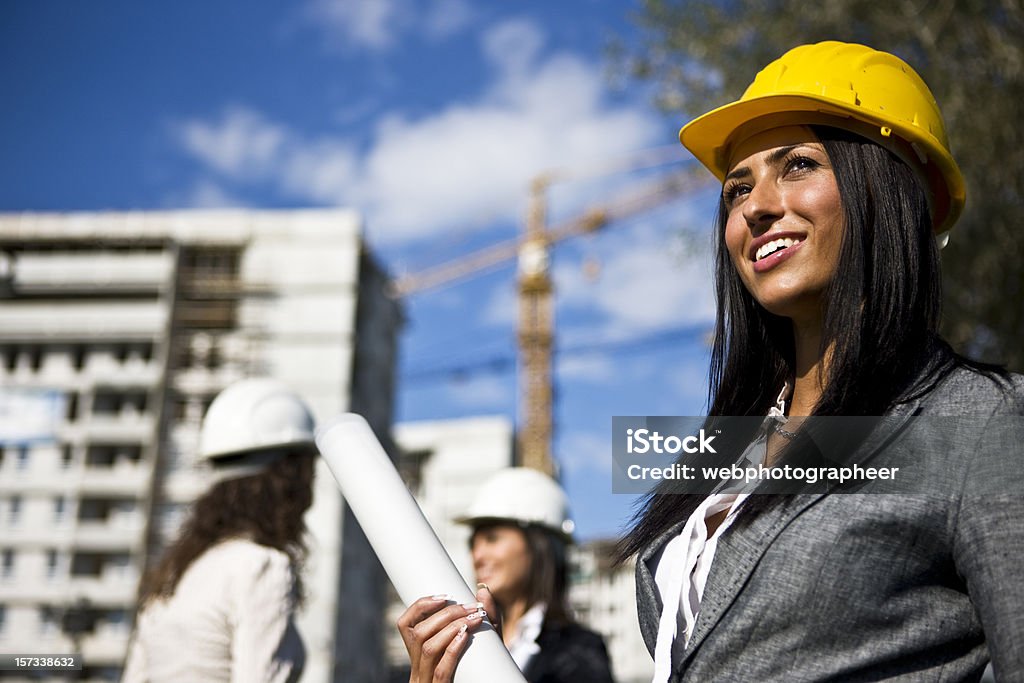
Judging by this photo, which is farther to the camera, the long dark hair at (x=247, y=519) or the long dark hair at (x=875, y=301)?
the long dark hair at (x=247, y=519)

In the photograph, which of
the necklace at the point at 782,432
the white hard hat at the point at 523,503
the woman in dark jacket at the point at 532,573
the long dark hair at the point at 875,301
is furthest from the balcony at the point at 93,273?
the long dark hair at the point at 875,301

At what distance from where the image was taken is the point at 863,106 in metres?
1.62

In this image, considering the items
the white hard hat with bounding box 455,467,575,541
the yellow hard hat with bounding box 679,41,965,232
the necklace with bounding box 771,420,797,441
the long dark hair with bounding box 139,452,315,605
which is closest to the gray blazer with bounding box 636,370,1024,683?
the necklace with bounding box 771,420,797,441

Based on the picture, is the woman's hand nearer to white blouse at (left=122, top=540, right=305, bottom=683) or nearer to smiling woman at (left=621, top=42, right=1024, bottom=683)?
smiling woman at (left=621, top=42, right=1024, bottom=683)

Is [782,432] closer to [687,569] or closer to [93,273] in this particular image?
[687,569]

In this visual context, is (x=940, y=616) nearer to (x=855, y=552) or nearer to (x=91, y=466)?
(x=855, y=552)

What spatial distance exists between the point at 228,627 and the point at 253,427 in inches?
32.1

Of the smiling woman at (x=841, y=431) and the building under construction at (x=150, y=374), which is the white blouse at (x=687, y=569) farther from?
the building under construction at (x=150, y=374)

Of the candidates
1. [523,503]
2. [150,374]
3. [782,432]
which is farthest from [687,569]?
[150,374]

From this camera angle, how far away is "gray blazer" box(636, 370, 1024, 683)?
1196 mm

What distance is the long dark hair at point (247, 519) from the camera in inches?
131

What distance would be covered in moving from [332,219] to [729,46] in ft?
147

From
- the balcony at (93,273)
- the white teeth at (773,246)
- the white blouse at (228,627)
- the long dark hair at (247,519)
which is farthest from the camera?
the balcony at (93,273)

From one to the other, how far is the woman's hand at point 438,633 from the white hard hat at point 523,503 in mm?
3410
